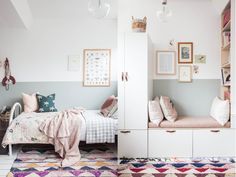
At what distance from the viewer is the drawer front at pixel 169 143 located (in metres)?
3.57

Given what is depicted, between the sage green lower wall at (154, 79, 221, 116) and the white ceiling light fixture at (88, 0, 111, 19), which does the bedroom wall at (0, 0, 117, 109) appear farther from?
the white ceiling light fixture at (88, 0, 111, 19)

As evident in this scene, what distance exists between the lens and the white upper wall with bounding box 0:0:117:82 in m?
5.14

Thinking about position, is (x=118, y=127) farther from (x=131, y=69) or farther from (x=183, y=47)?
(x=183, y=47)

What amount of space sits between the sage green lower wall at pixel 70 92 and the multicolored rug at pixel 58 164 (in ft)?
4.56

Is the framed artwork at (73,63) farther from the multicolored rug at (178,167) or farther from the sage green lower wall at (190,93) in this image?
the multicolored rug at (178,167)

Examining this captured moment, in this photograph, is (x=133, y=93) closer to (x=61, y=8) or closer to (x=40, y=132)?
(x=40, y=132)

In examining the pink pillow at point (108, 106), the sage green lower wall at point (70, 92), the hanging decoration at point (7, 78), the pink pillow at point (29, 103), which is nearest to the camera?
the pink pillow at point (108, 106)

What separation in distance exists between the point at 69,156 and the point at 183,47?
2302mm

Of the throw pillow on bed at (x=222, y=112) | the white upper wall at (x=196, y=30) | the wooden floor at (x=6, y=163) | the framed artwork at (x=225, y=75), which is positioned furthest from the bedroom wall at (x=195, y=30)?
the wooden floor at (x=6, y=163)

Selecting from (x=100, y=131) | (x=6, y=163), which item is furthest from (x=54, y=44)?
(x=6, y=163)

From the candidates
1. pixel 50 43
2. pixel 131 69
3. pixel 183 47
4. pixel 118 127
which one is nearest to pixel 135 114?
pixel 118 127

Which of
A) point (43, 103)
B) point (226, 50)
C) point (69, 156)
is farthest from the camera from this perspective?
point (43, 103)

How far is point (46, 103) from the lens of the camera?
16.1ft

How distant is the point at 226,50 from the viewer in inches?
156
